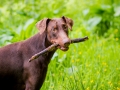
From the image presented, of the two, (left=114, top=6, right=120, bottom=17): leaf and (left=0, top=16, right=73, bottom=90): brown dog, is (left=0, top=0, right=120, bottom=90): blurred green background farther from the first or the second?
(left=0, top=16, right=73, bottom=90): brown dog

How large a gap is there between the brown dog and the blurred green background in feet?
2.50

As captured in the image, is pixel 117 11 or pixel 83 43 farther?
pixel 117 11

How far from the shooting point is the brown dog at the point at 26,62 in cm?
475

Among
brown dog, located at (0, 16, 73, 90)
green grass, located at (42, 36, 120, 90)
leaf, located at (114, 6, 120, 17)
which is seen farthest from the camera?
leaf, located at (114, 6, 120, 17)

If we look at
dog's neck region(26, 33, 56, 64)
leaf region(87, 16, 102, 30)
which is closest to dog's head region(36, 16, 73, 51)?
dog's neck region(26, 33, 56, 64)

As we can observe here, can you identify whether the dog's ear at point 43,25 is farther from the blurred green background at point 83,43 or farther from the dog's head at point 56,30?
the blurred green background at point 83,43

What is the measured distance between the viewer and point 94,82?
222 inches

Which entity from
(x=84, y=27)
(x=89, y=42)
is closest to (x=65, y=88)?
(x=89, y=42)

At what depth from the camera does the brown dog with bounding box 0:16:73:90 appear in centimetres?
475

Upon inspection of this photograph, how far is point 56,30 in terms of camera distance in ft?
15.0

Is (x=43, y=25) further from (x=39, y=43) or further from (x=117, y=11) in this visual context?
(x=117, y=11)

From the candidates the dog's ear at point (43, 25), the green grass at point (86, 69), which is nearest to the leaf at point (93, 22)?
the green grass at point (86, 69)

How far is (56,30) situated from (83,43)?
298cm

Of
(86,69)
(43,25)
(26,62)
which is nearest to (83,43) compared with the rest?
(86,69)
